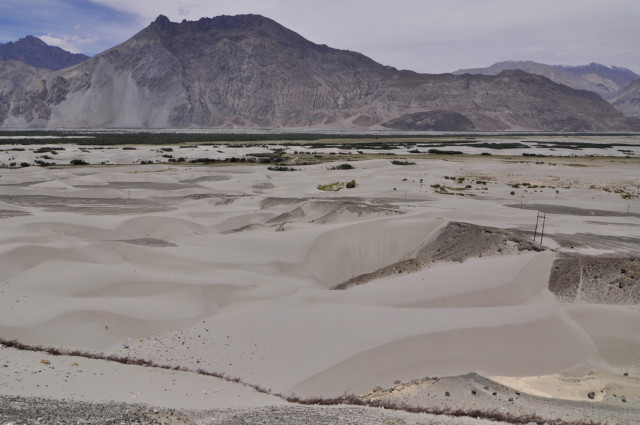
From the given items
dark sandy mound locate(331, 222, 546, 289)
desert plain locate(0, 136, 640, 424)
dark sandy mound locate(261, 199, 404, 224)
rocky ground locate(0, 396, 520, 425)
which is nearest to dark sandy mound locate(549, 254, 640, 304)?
desert plain locate(0, 136, 640, 424)

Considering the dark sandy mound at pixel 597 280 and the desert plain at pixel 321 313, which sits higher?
the dark sandy mound at pixel 597 280

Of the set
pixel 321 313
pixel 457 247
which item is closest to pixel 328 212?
pixel 457 247

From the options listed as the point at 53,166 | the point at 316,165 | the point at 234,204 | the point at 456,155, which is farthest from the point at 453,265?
the point at 456,155

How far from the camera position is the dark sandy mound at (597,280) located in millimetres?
17047

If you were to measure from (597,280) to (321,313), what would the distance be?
10582 millimetres

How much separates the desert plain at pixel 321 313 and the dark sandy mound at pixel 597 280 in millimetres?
65

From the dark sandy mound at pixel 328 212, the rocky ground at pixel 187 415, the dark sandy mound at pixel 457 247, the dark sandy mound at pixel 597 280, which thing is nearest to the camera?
the rocky ground at pixel 187 415

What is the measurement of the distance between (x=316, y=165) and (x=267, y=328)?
5127 cm

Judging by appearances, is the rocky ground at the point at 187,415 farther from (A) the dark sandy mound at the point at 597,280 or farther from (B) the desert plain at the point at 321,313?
(A) the dark sandy mound at the point at 597,280

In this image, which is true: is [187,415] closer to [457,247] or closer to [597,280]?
[597,280]

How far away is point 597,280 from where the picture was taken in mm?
17906

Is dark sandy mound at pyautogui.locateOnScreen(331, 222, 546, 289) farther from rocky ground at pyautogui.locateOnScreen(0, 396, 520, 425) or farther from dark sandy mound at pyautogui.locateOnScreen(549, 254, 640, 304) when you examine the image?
rocky ground at pyautogui.locateOnScreen(0, 396, 520, 425)

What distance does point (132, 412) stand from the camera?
8.23 metres

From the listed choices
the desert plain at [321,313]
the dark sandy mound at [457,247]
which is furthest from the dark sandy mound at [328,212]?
the dark sandy mound at [457,247]
